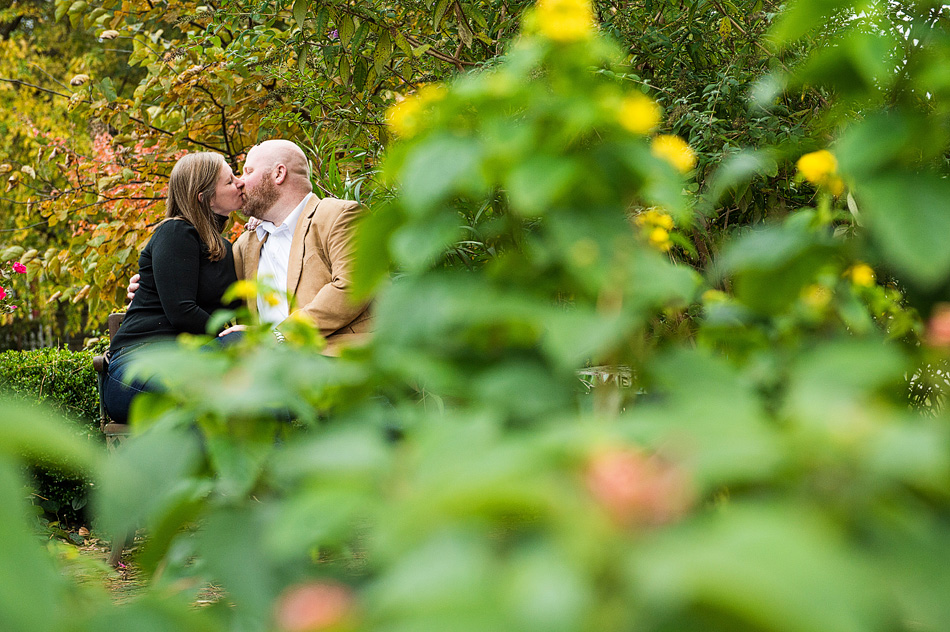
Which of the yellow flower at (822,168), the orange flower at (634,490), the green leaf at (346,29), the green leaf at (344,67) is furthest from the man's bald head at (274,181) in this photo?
the orange flower at (634,490)

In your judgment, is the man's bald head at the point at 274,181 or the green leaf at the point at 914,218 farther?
the man's bald head at the point at 274,181

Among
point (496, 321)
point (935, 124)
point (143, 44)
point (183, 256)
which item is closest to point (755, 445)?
point (496, 321)

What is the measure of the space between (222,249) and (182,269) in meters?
0.24

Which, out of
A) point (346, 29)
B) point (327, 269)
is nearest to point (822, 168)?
point (327, 269)

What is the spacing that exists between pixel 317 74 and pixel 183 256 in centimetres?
166

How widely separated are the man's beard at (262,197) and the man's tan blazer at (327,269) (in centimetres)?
18

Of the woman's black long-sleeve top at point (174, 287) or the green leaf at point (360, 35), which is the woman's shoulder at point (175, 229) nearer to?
the woman's black long-sleeve top at point (174, 287)

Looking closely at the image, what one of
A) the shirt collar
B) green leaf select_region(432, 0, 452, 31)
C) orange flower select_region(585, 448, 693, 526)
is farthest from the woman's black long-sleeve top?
orange flower select_region(585, 448, 693, 526)

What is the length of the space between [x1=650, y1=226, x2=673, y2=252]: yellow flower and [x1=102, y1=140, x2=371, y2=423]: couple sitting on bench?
2348 millimetres

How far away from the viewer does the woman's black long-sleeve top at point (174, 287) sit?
3.64 m

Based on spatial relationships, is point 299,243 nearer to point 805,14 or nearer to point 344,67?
point 344,67

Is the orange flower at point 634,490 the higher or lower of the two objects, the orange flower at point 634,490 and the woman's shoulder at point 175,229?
the higher

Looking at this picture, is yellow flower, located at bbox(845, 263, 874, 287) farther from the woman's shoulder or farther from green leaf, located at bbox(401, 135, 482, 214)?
the woman's shoulder

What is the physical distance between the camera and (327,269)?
11.4ft
